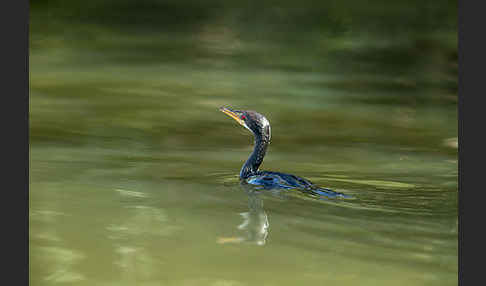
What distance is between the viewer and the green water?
754 cm

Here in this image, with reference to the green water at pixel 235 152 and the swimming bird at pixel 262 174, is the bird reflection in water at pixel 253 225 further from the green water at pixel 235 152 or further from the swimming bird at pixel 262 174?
the swimming bird at pixel 262 174

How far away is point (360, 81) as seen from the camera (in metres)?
17.5

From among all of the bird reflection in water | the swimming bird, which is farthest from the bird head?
the bird reflection in water

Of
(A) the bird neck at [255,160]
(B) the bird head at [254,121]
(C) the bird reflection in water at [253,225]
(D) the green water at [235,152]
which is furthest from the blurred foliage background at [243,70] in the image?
(C) the bird reflection in water at [253,225]

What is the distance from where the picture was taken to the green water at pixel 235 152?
7535mm

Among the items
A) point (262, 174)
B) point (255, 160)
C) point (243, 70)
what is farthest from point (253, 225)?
point (243, 70)

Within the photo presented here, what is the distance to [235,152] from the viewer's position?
38.9 feet

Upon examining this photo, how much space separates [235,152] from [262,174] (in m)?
1.90

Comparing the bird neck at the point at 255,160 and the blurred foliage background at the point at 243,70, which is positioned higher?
the blurred foliage background at the point at 243,70

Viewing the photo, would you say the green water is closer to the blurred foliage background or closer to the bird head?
the blurred foliage background

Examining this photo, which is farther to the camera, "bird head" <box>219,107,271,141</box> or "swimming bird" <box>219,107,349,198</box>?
"bird head" <box>219,107,271,141</box>

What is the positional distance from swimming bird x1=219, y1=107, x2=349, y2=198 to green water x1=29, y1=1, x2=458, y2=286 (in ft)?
0.51

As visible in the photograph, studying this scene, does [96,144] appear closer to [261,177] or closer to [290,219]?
[261,177]

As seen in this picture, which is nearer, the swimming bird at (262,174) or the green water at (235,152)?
the green water at (235,152)
